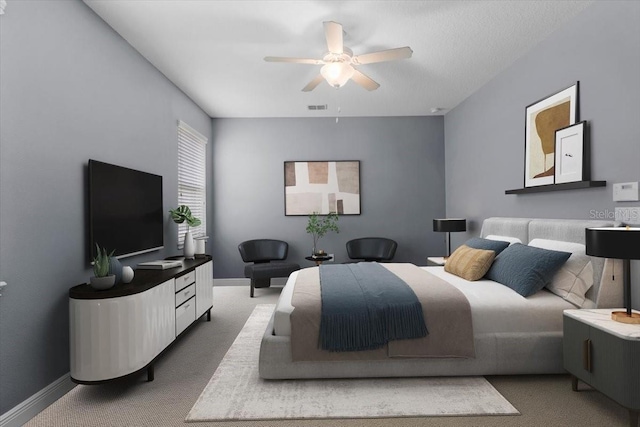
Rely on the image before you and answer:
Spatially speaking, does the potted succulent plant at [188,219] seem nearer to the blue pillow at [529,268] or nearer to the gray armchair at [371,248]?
the gray armchair at [371,248]

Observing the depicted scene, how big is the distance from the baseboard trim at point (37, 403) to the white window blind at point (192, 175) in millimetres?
2288

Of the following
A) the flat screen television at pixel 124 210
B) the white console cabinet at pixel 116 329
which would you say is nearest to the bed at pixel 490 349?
the white console cabinet at pixel 116 329

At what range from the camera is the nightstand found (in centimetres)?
199

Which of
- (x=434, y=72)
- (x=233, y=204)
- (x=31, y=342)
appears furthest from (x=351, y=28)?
(x=233, y=204)

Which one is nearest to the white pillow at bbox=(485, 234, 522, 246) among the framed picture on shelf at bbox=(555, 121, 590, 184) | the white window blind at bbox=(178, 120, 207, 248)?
the framed picture on shelf at bbox=(555, 121, 590, 184)

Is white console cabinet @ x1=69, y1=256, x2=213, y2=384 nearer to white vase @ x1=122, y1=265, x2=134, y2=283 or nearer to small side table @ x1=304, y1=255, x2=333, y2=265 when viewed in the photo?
white vase @ x1=122, y1=265, x2=134, y2=283

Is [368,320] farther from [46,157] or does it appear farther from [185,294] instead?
[46,157]

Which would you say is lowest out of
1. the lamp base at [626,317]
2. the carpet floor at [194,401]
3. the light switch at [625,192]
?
the carpet floor at [194,401]

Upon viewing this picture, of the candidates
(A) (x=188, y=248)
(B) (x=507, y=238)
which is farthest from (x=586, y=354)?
(A) (x=188, y=248)

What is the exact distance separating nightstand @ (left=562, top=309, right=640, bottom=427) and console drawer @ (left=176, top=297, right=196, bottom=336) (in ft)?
9.71

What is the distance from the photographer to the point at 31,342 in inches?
91.0

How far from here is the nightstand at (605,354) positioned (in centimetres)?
199

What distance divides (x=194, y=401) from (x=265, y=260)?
11.6 ft

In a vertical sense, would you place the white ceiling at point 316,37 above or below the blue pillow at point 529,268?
above
